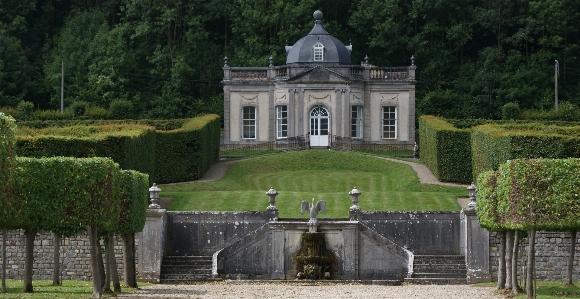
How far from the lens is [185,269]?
143ft

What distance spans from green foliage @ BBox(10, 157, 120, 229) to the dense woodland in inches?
1618

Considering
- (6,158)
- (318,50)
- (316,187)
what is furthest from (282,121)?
(6,158)

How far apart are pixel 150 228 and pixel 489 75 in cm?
3748

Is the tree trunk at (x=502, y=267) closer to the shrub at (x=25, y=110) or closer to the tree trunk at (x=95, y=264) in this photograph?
the tree trunk at (x=95, y=264)

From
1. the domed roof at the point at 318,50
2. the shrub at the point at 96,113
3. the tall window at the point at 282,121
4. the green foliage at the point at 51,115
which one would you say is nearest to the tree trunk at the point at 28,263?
the green foliage at the point at 51,115

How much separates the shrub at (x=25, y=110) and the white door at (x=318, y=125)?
1348cm

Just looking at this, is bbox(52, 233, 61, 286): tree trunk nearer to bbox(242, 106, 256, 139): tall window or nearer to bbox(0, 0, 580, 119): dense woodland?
bbox(242, 106, 256, 139): tall window

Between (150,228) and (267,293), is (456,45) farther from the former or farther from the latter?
(267,293)

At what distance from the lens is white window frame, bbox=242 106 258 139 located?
73062 millimetres

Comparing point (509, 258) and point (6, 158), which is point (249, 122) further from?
point (6, 158)

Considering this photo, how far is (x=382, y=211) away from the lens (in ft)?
147

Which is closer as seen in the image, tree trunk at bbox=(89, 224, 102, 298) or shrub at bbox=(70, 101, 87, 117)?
tree trunk at bbox=(89, 224, 102, 298)

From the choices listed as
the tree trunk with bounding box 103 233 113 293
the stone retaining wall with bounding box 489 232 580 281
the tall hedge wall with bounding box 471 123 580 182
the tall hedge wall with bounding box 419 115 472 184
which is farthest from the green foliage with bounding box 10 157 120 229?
the tall hedge wall with bounding box 419 115 472 184

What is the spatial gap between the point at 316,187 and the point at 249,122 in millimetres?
17550
